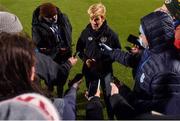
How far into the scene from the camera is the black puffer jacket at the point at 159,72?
3.87 metres

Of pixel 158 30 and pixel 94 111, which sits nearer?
pixel 94 111

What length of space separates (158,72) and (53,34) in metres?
3.08

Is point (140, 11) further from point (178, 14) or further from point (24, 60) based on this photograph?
point (24, 60)

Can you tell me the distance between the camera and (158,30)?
13.2ft

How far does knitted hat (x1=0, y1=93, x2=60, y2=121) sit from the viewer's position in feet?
5.59

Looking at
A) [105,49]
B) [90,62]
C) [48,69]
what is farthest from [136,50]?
[48,69]

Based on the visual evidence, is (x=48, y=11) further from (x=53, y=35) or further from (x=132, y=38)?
(x=132, y=38)

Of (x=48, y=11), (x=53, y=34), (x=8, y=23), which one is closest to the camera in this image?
(x=8, y=23)

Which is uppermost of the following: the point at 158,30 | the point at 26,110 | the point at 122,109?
the point at 158,30

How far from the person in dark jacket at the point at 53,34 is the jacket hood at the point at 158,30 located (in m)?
2.61

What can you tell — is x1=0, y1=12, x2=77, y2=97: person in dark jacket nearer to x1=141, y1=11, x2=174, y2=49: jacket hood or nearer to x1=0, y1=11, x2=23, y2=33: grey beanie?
x1=0, y1=11, x2=23, y2=33: grey beanie

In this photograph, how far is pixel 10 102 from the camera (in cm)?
177

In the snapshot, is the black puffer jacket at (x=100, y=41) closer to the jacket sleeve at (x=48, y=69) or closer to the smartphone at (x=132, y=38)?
the smartphone at (x=132, y=38)

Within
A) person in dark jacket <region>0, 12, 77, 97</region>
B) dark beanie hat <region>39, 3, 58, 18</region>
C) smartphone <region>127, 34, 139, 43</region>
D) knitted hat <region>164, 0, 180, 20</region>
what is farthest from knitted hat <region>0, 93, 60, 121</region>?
A: dark beanie hat <region>39, 3, 58, 18</region>
